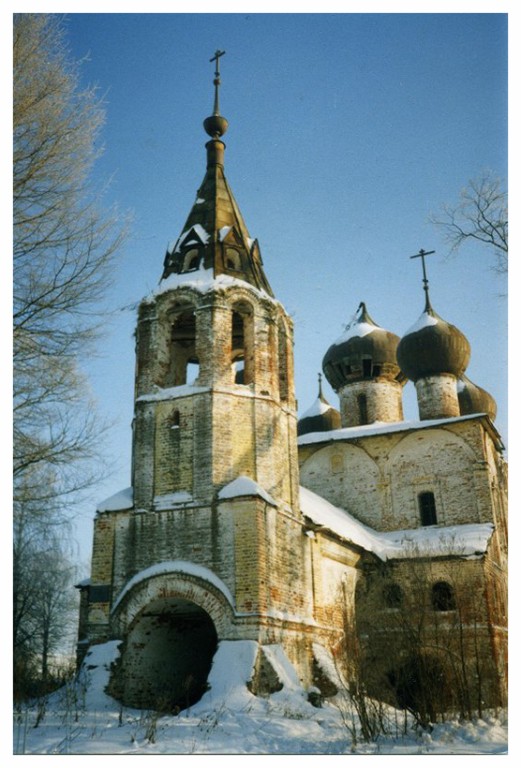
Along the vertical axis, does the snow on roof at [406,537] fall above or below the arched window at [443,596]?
above

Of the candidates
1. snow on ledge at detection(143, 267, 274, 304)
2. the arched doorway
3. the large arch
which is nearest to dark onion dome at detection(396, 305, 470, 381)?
snow on ledge at detection(143, 267, 274, 304)

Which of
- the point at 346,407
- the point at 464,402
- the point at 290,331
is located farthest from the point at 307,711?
the point at 464,402

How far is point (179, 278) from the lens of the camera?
43.5 feet

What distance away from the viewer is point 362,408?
2148 cm

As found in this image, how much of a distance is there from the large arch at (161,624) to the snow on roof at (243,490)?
3.73ft

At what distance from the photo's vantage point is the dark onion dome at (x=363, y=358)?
70.1ft

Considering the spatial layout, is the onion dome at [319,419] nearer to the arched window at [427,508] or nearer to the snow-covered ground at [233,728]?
the arched window at [427,508]

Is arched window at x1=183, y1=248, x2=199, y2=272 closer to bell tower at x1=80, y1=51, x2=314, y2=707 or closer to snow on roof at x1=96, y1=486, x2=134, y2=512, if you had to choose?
bell tower at x1=80, y1=51, x2=314, y2=707

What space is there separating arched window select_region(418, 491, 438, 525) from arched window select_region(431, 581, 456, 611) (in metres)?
2.22

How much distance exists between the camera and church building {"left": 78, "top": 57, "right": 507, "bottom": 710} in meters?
10.5

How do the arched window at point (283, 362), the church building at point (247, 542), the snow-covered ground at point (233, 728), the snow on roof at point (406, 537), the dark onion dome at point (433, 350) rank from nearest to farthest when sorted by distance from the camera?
the snow-covered ground at point (233, 728) < the church building at point (247, 542) < the arched window at point (283, 362) < the snow on roof at point (406, 537) < the dark onion dome at point (433, 350)

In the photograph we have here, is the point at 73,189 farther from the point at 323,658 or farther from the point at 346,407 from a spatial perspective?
the point at 346,407

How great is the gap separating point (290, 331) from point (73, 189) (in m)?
6.48

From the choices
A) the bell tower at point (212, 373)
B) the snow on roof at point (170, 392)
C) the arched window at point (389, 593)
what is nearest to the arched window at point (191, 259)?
the bell tower at point (212, 373)
